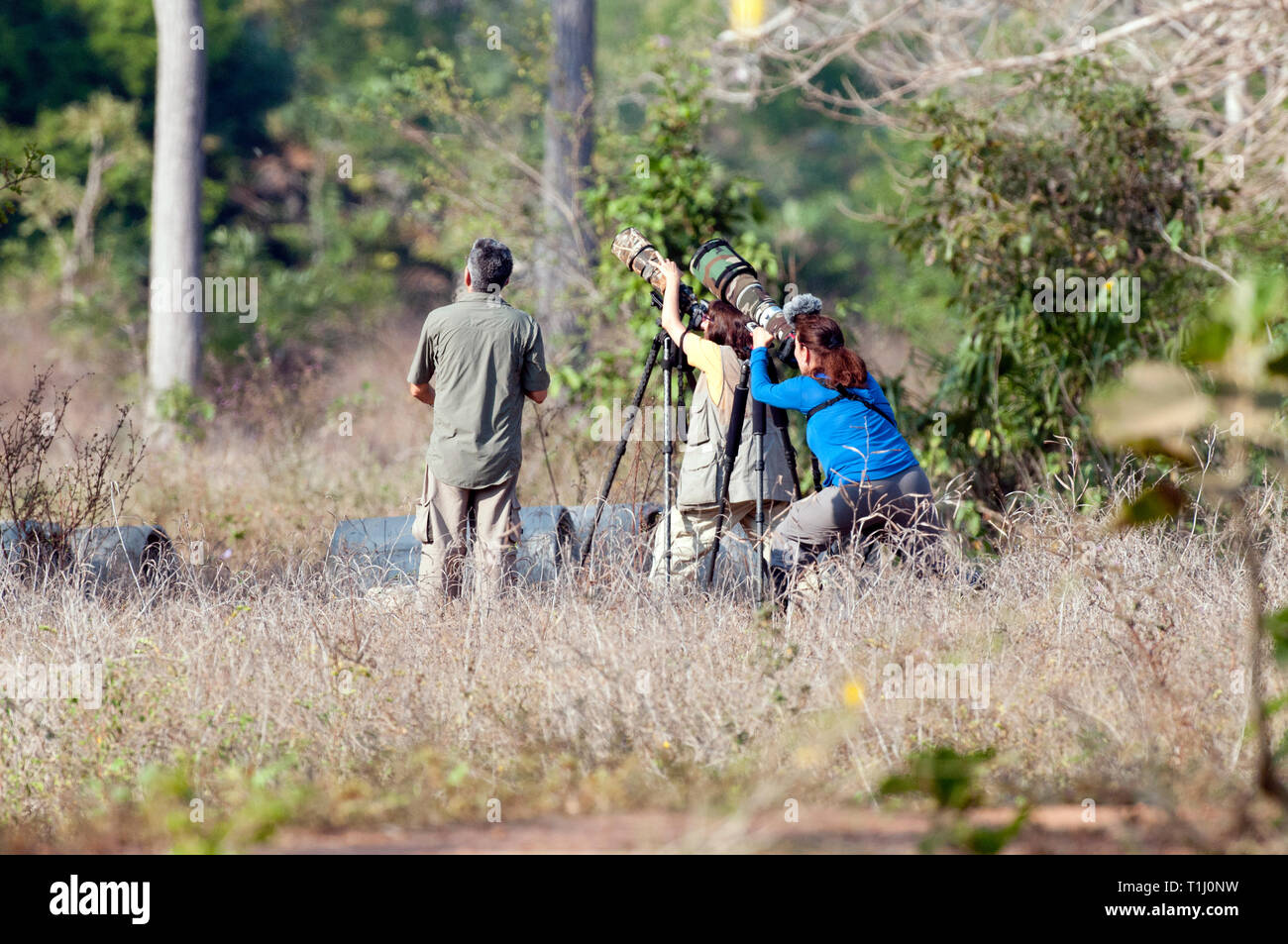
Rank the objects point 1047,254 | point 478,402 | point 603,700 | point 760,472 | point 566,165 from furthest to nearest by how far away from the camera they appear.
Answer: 1. point 566,165
2. point 1047,254
3. point 760,472
4. point 478,402
5. point 603,700

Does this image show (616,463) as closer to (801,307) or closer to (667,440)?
(667,440)

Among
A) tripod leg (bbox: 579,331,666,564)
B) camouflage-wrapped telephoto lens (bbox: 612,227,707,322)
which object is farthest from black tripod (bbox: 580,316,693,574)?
camouflage-wrapped telephoto lens (bbox: 612,227,707,322)

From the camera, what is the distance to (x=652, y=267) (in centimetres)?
546

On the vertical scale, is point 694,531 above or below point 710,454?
below

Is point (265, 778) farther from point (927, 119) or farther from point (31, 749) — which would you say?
point (927, 119)

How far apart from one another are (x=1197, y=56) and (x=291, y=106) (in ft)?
44.5

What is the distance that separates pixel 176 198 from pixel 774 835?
8.46m

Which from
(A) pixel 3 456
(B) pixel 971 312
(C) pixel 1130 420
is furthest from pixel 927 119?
(C) pixel 1130 420

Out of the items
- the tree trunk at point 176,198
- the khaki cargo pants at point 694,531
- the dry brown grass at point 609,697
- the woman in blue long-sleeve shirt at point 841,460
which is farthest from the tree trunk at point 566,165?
the dry brown grass at point 609,697

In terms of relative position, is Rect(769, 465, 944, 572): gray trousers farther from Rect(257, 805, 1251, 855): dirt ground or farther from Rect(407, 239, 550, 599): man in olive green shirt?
Rect(257, 805, 1251, 855): dirt ground

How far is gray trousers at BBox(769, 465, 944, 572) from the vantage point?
16.3 feet

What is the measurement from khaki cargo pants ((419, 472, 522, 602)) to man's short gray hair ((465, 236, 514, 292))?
0.75 metres

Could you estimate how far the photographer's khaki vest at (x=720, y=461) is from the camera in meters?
5.30

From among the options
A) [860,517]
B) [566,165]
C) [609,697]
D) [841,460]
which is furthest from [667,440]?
[566,165]
